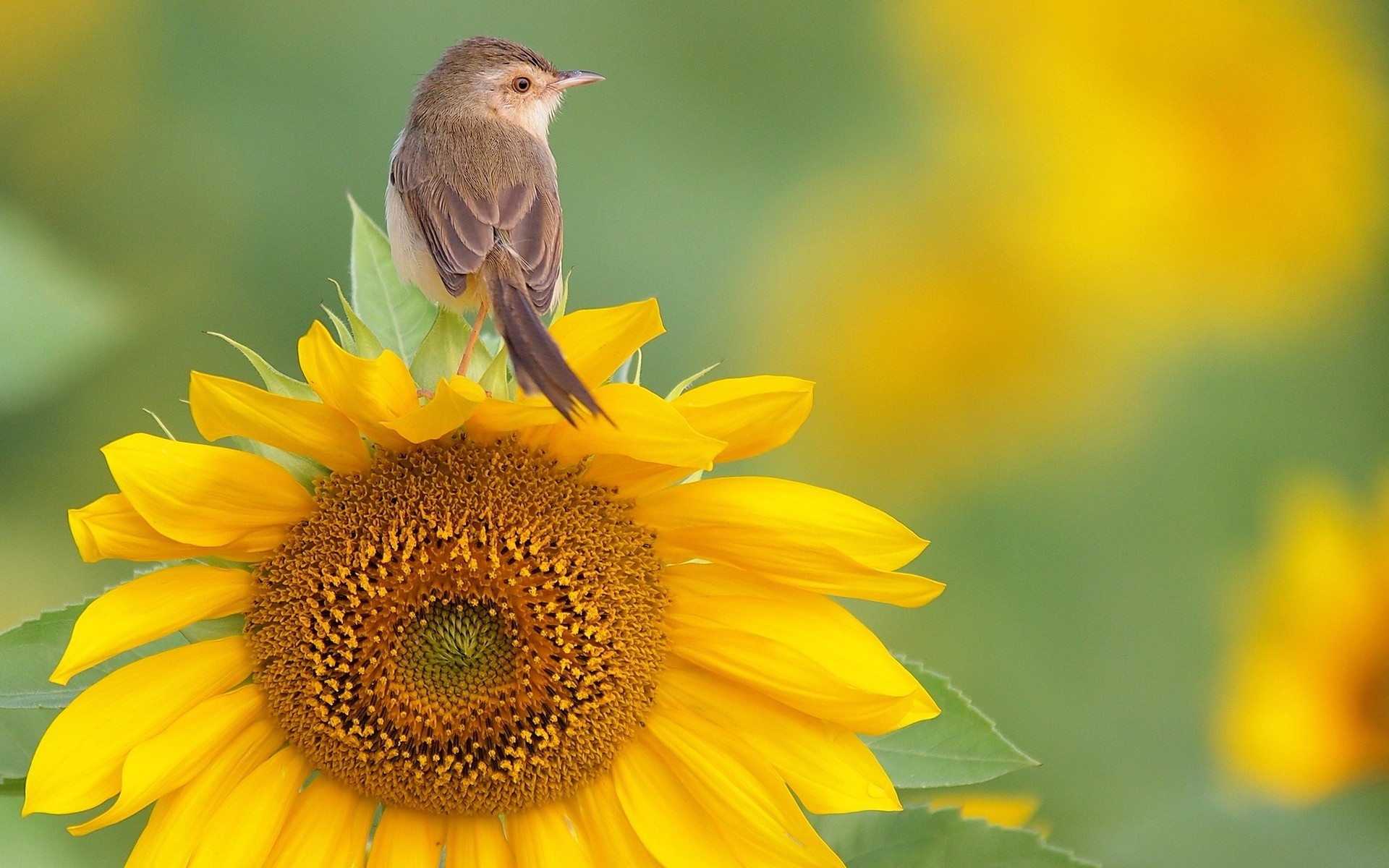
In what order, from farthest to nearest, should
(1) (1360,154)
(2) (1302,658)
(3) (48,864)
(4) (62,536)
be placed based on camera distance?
(1) (1360,154) → (4) (62,536) → (2) (1302,658) → (3) (48,864)

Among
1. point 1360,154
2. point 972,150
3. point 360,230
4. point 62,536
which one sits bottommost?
point 62,536

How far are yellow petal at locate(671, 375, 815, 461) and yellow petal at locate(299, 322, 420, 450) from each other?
233 millimetres

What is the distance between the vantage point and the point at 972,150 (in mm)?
4773

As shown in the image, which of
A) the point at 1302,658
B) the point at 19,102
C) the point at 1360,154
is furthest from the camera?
the point at 1360,154

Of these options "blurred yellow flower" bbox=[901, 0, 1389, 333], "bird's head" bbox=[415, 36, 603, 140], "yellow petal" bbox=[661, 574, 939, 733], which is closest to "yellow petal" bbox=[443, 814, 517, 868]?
"yellow petal" bbox=[661, 574, 939, 733]

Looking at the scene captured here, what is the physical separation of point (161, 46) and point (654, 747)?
11.0ft

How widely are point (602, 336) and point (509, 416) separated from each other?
11cm

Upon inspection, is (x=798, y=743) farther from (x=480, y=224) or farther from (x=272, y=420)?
(x=480, y=224)

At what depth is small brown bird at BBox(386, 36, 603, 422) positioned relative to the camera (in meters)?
1.26

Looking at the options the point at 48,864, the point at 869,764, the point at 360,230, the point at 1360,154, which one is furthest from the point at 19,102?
the point at 1360,154

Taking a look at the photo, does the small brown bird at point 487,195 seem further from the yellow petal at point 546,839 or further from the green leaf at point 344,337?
the yellow petal at point 546,839

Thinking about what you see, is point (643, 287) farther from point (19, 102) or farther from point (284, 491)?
point (284, 491)

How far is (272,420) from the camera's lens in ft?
3.75

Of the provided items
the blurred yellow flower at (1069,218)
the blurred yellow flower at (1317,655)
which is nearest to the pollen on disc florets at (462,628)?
the blurred yellow flower at (1317,655)
